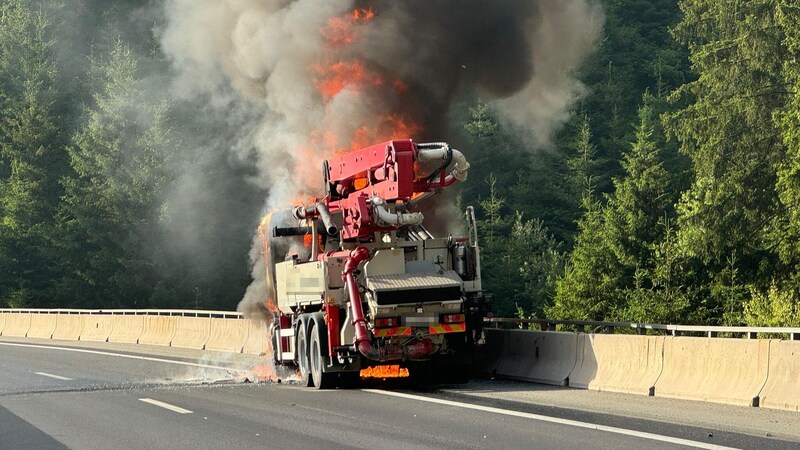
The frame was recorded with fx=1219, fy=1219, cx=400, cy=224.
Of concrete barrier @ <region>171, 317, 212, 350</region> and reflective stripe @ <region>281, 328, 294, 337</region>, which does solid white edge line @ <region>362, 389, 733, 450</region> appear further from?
concrete barrier @ <region>171, 317, 212, 350</region>

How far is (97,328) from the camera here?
40781 millimetres

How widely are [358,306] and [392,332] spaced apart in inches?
23.9

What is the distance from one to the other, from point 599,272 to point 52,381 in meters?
31.8

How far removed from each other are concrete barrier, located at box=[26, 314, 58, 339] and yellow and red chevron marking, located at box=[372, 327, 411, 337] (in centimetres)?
2895

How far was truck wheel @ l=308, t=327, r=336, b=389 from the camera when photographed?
59.9ft

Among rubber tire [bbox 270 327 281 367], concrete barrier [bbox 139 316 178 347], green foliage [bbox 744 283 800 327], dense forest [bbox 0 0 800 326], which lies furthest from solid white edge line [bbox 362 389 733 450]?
dense forest [bbox 0 0 800 326]

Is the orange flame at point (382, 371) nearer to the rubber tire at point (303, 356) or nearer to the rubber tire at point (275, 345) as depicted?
the rubber tire at point (303, 356)

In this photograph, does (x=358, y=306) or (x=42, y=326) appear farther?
(x=42, y=326)

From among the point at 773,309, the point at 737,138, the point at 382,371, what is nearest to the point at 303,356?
the point at 382,371

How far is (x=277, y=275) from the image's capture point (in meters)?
20.9

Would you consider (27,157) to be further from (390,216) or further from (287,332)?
(390,216)

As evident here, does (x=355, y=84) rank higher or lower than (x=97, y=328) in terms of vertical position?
higher

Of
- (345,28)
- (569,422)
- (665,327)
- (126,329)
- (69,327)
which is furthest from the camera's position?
(69,327)

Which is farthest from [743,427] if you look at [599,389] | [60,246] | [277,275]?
[60,246]
